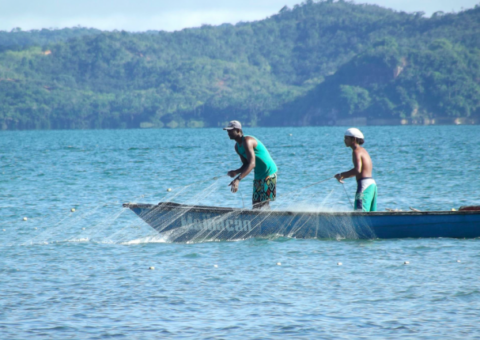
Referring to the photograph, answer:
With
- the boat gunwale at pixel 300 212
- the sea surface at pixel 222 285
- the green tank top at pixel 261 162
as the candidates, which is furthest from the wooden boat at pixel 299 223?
the green tank top at pixel 261 162

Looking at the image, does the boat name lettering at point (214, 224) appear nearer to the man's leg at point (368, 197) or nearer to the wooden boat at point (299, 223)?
the wooden boat at point (299, 223)

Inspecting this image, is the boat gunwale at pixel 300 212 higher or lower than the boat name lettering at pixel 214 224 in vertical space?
higher

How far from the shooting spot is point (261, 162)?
11859 mm

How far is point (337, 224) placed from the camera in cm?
1212

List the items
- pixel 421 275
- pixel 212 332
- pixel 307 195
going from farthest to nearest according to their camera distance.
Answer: pixel 307 195 < pixel 421 275 < pixel 212 332

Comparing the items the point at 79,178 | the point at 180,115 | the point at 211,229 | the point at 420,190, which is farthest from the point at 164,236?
the point at 180,115

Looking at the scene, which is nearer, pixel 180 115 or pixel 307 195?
pixel 307 195

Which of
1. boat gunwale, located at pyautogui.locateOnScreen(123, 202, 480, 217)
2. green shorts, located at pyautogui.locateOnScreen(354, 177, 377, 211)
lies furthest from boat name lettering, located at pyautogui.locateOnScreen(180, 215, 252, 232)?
green shorts, located at pyautogui.locateOnScreen(354, 177, 377, 211)

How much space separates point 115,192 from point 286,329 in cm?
1591

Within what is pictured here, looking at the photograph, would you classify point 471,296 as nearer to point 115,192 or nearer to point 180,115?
point 115,192

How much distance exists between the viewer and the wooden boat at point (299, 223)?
468 inches

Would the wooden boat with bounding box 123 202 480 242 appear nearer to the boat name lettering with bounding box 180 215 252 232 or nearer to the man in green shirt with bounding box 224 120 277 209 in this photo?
the boat name lettering with bounding box 180 215 252 232

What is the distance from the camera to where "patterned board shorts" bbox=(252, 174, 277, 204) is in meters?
12.0

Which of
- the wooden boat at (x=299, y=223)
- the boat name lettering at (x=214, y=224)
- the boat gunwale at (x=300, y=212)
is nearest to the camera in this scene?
the boat gunwale at (x=300, y=212)
